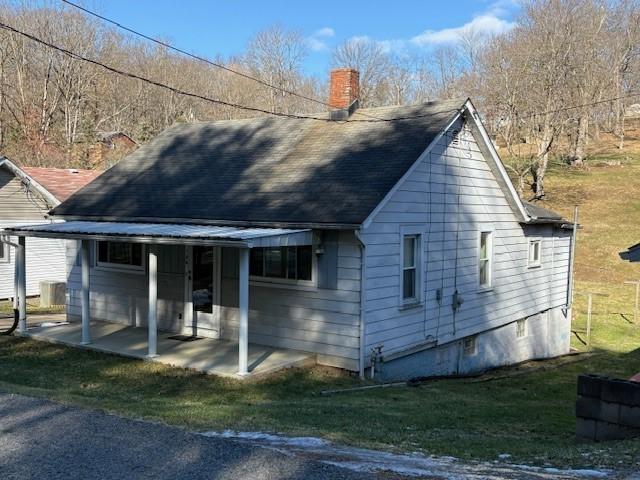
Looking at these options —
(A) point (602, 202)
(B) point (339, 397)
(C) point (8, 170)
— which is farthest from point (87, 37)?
(B) point (339, 397)

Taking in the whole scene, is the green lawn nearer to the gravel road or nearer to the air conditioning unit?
the gravel road

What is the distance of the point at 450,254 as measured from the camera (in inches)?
508

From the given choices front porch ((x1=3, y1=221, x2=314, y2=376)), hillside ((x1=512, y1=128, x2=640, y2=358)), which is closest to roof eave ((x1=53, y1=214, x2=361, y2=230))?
front porch ((x1=3, y1=221, x2=314, y2=376))

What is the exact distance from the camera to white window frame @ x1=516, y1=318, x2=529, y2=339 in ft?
52.7

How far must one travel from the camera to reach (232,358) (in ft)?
35.9

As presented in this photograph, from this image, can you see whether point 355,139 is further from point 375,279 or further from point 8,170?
point 8,170

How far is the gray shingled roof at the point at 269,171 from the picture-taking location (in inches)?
431

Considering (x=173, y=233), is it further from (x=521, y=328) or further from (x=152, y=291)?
(x=521, y=328)

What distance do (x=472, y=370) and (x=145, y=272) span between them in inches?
301

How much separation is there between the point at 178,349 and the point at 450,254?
19.0 feet

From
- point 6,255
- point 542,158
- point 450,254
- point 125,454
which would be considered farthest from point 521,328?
point 542,158

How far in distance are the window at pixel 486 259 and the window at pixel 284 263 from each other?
5040 mm

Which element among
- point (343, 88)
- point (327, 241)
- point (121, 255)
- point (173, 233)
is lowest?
point (121, 255)

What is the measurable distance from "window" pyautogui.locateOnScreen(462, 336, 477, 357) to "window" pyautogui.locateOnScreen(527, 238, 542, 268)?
3159 millimetres
